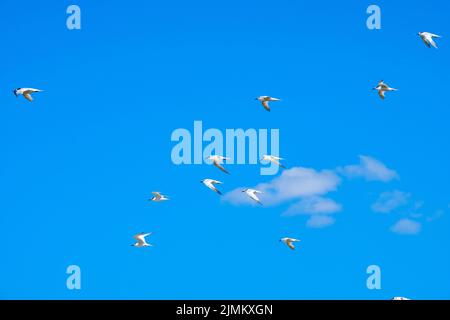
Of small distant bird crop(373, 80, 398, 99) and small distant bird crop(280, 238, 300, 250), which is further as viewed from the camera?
small distant bird crop(373, 80, 398, 99)

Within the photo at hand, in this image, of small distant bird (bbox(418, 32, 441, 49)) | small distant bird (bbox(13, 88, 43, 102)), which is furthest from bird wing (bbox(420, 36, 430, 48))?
small distant bird (bbox(13, 88, 43, 102))

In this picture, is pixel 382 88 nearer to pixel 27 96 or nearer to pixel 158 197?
pixel 158 197

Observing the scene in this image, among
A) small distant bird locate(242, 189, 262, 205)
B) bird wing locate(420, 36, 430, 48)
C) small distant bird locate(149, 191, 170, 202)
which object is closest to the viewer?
bird wing locate(420, 36, 430, 48)

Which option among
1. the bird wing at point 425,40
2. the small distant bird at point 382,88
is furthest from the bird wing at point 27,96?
the bird wing at point 425,40

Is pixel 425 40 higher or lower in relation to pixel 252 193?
higher

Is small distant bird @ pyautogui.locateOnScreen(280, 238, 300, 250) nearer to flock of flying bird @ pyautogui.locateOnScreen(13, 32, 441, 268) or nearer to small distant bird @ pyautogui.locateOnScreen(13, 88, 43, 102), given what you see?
flock of flying bird @ pyautogui.locateOnScreen(13, 32, 441, 268)

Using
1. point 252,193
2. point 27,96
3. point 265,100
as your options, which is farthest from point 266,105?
point 27,96

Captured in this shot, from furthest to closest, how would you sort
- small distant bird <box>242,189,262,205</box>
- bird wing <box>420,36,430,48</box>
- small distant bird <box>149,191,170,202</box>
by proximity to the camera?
1. small distant bird <box>149,191,170,202</box>
2. small distant bird <box>242,189,262,205</box>
3. bird wing <box>420,36,430,48</box>

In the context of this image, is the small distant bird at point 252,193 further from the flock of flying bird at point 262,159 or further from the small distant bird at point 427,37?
the small distant bird at point 427,37

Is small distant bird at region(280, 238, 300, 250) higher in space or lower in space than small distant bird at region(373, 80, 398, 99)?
lower

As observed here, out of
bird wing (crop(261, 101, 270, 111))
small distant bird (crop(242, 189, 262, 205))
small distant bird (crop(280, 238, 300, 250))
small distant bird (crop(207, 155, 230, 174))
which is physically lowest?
small distant bird (crop(280, 238, 300, 250))
